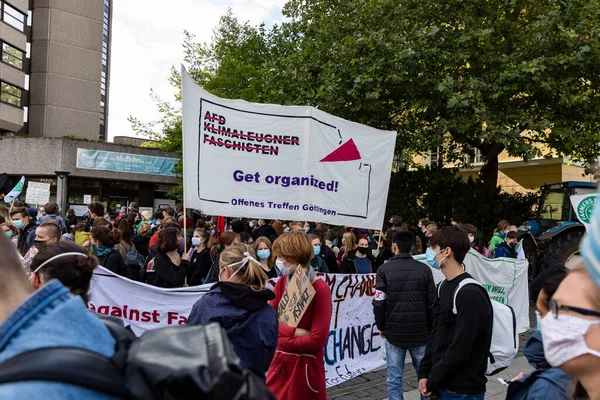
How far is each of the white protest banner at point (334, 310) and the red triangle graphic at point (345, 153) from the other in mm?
1669

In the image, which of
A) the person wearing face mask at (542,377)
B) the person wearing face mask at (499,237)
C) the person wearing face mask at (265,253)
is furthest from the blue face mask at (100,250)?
the person wearing face mask at (499,237)

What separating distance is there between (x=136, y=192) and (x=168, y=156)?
10.6 feet

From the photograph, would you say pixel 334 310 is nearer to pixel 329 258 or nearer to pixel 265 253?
pixel 265 253

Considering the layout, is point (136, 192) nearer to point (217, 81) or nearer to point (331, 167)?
point (217, 81)

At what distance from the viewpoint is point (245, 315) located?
3.17m

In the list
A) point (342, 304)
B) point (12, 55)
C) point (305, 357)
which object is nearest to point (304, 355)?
point (305, 357)

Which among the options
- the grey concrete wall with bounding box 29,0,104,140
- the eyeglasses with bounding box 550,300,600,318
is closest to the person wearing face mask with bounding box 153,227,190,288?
the eyeglasses with bounding box 550,300,600,318

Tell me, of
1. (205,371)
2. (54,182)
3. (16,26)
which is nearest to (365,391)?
(205,371)

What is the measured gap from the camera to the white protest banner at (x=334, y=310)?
544 centimetres

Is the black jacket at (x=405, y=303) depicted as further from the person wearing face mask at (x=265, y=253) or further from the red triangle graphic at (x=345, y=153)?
the red triangle graphic at (x=345, y=153)

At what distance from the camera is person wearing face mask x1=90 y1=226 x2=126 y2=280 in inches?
242

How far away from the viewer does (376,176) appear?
25.1ft

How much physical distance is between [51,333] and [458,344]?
9.50ft

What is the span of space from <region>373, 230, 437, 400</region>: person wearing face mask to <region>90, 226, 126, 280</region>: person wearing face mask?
3112 mm
